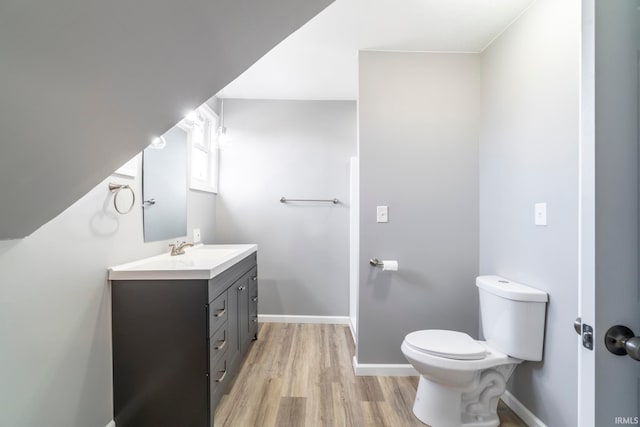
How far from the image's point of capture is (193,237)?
8.20 ft

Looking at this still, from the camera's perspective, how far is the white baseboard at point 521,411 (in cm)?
154

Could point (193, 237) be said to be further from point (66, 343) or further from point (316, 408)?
point (316, 408)

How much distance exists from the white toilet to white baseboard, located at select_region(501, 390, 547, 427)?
0.19 meters

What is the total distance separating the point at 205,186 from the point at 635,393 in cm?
282

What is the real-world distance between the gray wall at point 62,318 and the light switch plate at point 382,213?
1.61 m

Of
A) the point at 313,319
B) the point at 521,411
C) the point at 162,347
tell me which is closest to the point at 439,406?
the point at 521,411

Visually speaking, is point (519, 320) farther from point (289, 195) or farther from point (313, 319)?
point (289, 195)

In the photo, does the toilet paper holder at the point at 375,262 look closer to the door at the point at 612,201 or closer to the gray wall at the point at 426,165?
the gray wall at the point at 426,165

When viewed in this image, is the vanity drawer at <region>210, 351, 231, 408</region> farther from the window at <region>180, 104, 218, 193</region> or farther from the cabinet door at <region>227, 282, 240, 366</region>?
the window at <region>180, 104, 218, 193</region>

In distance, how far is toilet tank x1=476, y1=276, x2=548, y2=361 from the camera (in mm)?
1491

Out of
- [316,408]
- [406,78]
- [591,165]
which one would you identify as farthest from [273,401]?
[406,78]

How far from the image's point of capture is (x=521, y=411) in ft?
5.42

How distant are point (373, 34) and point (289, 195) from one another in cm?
167

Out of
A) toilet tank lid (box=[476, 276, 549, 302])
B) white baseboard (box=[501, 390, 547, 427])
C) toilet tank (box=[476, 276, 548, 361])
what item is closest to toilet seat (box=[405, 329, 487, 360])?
toilet tank (box=[476, 276, 548, 361])
